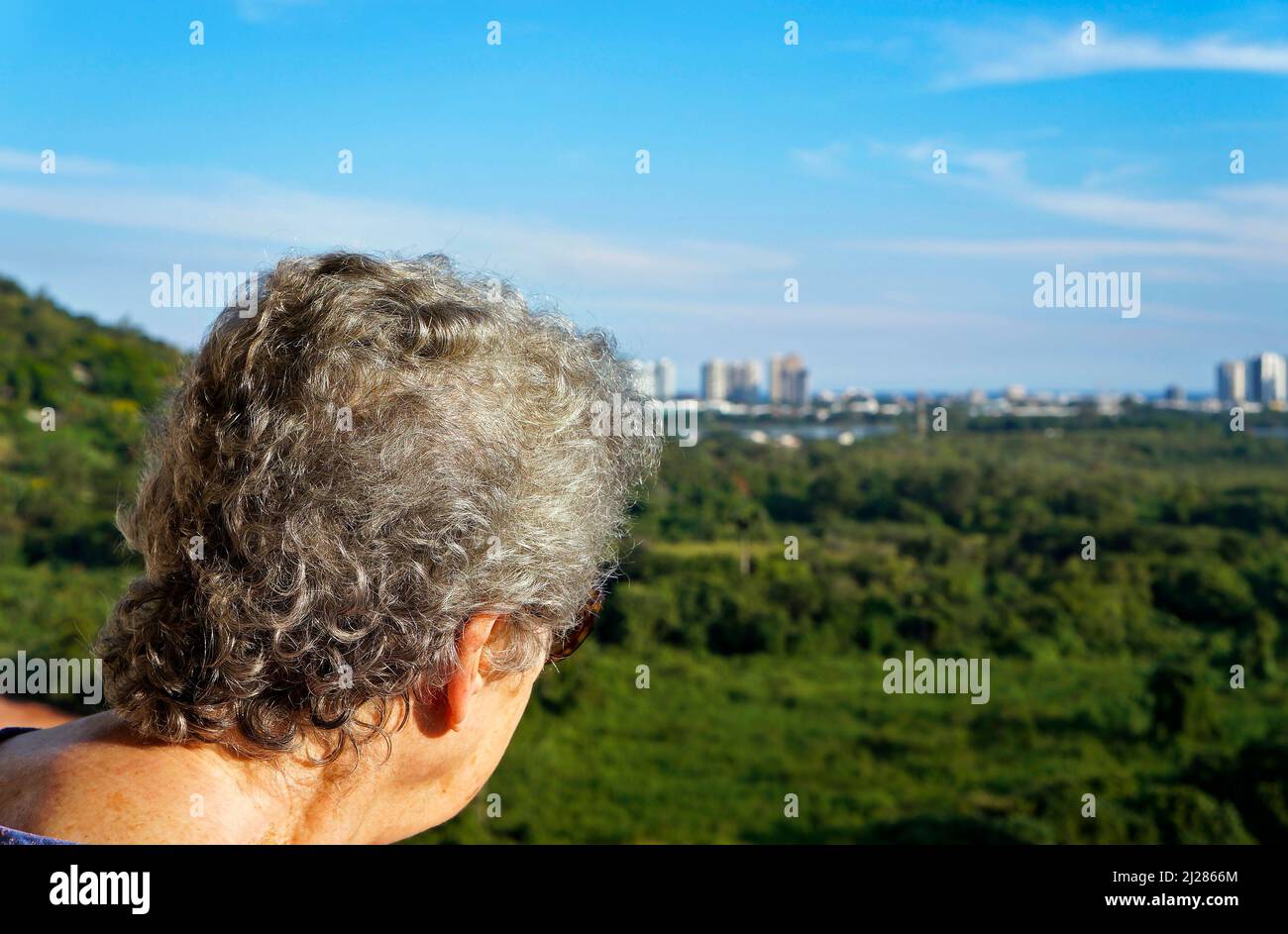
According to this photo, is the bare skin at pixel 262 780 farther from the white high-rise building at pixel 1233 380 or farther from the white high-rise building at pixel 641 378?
the white high-rise building at pixel 1233 380

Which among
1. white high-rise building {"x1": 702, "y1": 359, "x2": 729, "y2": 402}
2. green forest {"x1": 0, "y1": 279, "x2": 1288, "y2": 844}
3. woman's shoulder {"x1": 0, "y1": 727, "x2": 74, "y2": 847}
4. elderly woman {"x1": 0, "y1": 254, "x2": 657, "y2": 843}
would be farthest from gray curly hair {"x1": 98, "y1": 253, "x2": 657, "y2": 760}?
white high-rise building {"x1": 702, "y1": 359, "x2": 729, "y2": 402}

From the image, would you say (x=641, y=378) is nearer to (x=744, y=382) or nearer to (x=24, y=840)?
(x=24, y=840)

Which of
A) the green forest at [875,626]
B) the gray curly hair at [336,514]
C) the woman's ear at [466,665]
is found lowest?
the green forest at [875,626]

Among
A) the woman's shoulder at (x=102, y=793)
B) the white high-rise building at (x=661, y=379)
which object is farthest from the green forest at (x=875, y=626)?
the woman's shoulder at (x=102, y=793)

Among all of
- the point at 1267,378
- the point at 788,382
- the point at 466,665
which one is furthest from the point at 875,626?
the point at 466,665

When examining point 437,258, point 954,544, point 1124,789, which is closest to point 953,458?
point 954,544
